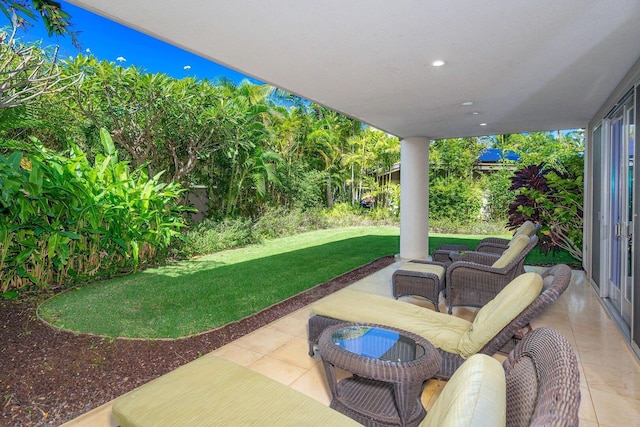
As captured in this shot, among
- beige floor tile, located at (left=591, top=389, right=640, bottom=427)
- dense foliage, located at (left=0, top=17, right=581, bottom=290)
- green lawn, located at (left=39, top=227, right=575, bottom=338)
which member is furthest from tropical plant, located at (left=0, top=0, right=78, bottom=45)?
beige floor tile, located at (left=591, top=389, right=640, bottom=427)

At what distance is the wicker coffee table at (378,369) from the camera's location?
7.01 feet

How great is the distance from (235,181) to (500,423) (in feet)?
35.4

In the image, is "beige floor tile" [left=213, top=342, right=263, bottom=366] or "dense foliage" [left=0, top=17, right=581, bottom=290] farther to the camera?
"dense foliage" [left=0, top=17, right=581, bottom=290]

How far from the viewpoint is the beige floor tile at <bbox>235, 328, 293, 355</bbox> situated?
3.56m

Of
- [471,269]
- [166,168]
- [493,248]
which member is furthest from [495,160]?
[166,168]

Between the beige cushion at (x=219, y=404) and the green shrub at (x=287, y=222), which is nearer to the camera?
the beige cushion at (x=219, y=404)

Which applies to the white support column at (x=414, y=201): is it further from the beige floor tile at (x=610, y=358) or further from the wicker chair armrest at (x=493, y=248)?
the beige floor tile at (x=610, y=358)

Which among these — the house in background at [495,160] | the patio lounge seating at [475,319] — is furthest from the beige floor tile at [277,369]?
the house in background at [495,160]

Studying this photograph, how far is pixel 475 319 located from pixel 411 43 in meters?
2.40

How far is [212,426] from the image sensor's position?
168 cm

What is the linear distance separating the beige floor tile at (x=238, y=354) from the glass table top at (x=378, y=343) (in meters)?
1.07

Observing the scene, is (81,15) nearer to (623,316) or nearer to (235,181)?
(235,181)

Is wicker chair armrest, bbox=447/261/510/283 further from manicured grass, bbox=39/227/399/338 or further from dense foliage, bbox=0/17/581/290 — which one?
dense foliage, bbox=0/17/581/290

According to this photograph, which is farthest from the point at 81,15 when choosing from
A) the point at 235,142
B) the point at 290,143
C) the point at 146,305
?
the point at 146,305
